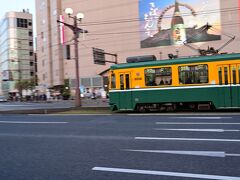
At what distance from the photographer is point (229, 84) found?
2023 cm

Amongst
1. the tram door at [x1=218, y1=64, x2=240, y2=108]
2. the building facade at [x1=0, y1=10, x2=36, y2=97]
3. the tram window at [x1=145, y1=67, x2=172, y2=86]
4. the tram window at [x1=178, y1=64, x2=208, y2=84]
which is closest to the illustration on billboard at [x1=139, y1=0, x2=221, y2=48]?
the tram window at [x1=145, y1=67, x2=172, y2=86]

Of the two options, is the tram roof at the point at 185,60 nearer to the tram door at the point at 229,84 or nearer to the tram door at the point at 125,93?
the tram door at the point at 229,84

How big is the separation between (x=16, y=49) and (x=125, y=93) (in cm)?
10460

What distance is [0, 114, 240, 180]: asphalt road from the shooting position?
A: 22.6 ft

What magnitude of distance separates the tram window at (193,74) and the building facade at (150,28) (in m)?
42.4

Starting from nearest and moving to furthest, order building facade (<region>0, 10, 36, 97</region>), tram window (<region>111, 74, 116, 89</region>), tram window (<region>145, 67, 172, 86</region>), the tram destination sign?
tram window (<region>145, 67, 172, 86</region>) → tram window (<region>111, 74, 116, 89</region>) → the tram destination sign → building facade (<region>0, 10, 36, 97</region>)

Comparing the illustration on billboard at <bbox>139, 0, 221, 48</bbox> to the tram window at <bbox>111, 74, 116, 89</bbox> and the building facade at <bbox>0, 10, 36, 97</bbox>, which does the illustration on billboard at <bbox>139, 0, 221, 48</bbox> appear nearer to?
the tram window at <bbox>111, 74, 116, 89</bbox>

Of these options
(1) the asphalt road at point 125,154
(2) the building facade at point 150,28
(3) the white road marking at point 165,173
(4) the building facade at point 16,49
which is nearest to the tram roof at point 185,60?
(1) the asphalt road at point 125,154

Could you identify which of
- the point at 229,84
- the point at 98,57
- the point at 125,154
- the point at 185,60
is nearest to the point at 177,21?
the point at 98,57

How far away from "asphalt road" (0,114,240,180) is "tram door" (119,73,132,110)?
958 cm

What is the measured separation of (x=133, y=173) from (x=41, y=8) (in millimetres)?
101707

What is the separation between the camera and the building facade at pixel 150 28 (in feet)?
233

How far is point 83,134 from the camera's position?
12.6 meters

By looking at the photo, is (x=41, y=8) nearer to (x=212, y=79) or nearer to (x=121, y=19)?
(x=121, y=19)
